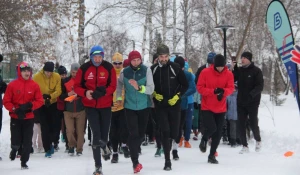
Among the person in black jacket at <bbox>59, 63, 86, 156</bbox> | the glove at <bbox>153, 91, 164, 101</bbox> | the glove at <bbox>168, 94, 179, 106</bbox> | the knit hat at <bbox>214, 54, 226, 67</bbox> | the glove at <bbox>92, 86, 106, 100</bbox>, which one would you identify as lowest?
the person in black jacket at <bbox>59, 63, 86, 156</bbox>

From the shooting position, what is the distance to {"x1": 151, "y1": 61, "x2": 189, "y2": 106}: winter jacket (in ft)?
23.7

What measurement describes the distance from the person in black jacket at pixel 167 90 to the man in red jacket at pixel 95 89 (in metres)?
Answer: 0.85

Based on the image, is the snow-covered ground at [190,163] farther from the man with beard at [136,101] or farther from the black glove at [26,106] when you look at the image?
the black glove at [26,106]

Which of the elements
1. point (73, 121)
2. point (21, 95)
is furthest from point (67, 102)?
point (21, 95)

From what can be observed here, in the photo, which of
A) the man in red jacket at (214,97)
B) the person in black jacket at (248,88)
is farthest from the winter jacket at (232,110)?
the man in red jacket at (214,97)

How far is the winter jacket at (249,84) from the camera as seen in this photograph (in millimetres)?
8617

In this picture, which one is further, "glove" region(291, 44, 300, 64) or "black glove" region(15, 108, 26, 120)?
"black glove" region(15, 108, 26, 120)

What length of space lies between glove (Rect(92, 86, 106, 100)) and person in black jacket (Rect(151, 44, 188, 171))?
1050 mm

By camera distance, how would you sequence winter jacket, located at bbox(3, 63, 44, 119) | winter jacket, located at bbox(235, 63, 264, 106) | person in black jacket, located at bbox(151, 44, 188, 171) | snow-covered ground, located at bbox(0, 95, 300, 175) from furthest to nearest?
winter jacket, located at bbox(235, 63, 264, 106)
winter jacket, located at bbox(3, 63, 44, 119)
person in black jacket, located at bbox(151, 44, 188, 171)
snow-covered ground, located at bbox(0, 95, 300, 175)

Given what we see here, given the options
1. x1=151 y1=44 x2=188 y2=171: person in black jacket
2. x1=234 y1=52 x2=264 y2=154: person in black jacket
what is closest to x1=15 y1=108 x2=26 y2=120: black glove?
x1=151 y1=44 x2=188 y2=171: person in black jacket

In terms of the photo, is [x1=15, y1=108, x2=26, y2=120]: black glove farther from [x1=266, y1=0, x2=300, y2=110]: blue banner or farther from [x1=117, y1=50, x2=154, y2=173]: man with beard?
[x1=266, y1=0, x2=300, y2=110]: blue banner

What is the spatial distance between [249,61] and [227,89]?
1494 millimetres

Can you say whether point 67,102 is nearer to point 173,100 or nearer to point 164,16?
point 173,100

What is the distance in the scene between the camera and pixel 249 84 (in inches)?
342
